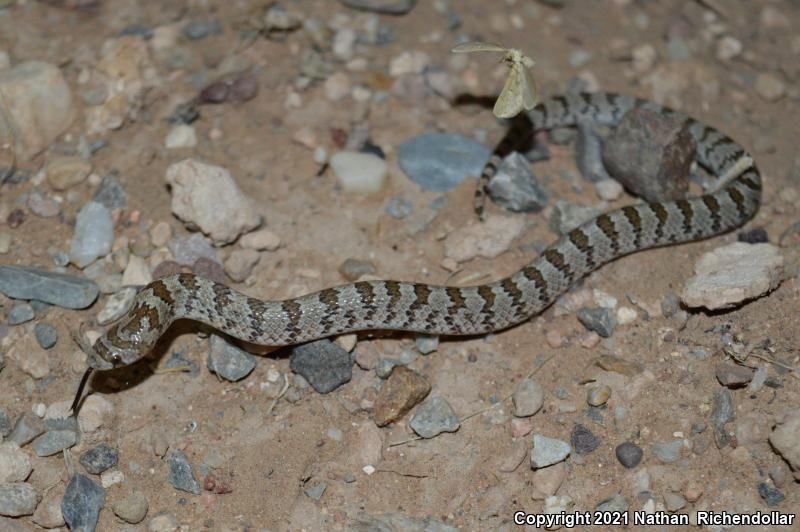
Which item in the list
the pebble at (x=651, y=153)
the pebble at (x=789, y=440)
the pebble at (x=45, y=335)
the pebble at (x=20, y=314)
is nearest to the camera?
the pebble at (x=789, y=440)

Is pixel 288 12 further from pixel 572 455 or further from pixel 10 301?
pixel 572 455

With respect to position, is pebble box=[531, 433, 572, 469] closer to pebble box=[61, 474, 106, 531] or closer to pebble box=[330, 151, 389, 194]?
pebble box=[330, 151, 389, 194]

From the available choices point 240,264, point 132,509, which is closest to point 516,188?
point 240,264

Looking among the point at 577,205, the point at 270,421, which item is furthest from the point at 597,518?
the point at 577,205

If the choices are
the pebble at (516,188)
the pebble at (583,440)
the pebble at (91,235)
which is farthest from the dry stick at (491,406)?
the pebble at (91,235)

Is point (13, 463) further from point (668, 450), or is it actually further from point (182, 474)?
point (668, 450)

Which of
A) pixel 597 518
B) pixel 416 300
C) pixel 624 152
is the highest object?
pixel 624 152

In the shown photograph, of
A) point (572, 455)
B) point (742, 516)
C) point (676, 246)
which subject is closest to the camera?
point (742, 516)

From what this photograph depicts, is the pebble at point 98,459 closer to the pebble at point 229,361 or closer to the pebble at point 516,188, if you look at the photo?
the pebble at point 229,361
